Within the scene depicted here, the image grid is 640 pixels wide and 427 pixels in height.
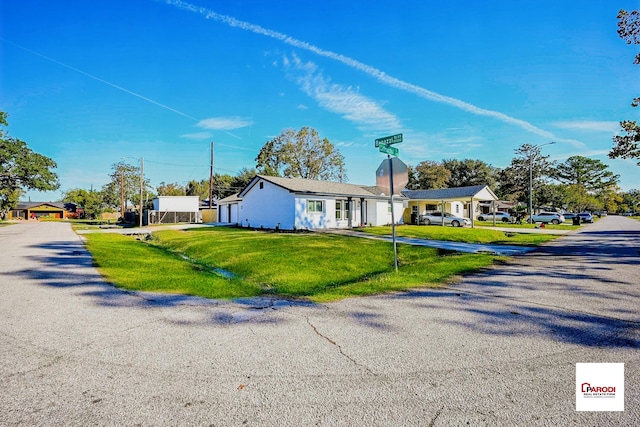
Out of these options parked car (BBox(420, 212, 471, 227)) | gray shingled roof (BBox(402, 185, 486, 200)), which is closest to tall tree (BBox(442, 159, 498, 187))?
gray shingled roof (BBox(402, 185, 486, 200))

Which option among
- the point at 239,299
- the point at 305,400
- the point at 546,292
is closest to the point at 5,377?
the point at 305,400

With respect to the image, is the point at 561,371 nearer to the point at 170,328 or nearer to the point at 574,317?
the point at 574,317

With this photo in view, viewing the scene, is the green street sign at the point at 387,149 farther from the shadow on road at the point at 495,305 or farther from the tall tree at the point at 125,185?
the tall tree at the point at 125,185

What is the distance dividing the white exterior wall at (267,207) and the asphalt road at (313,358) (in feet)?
59.5

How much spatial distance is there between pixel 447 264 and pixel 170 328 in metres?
7.99

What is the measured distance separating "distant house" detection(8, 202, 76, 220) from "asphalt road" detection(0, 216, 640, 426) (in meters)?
89.8

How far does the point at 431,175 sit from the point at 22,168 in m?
63.6

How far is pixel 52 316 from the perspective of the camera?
4.98 m

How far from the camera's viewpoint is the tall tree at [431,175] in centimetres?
6350

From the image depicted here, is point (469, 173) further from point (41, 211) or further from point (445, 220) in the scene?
point (41, 211)

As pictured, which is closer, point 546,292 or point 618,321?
point 618,321

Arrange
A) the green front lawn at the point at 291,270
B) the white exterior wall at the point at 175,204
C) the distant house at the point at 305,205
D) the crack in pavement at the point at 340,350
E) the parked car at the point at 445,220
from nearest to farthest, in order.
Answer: the crack in pavement at the point at 340,350
the green front lawn at the point at 291,270
the distant house at the point at 305,205
the parked car at the point at 445,220
the white exterior wall at the point at 175,204

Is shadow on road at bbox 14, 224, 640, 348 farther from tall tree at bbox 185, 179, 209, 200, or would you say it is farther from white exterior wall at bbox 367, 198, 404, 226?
tall tree at bbox 185, 179, 209, 200

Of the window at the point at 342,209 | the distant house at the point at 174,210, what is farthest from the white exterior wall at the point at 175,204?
the window at the point at 342,209
